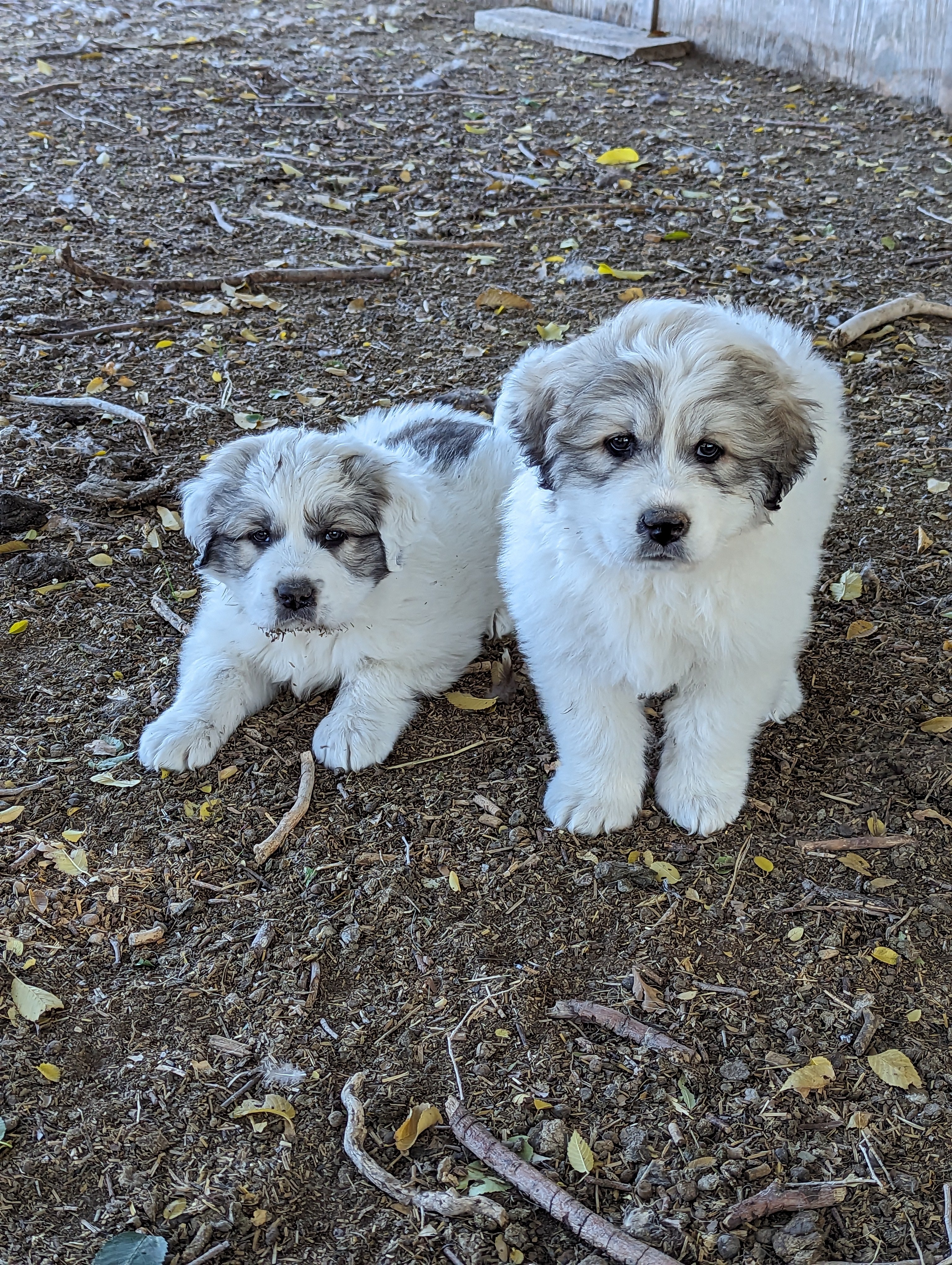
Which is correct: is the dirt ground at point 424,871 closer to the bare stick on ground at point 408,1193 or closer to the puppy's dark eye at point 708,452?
the bare stick on ground at point 408,1193

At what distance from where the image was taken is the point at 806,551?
3.42 metres

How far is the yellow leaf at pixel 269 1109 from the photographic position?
2781 mm

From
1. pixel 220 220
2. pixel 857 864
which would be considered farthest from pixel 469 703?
pixel 220 220

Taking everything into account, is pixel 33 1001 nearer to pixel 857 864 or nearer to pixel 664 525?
pixel 664 525

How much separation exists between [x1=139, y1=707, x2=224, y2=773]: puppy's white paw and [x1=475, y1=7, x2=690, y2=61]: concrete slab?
28.4 ft

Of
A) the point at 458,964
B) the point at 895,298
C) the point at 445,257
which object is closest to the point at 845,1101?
the point at 458,964

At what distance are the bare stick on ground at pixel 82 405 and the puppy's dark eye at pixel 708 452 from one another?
329 centimetres

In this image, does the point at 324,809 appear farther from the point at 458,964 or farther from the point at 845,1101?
the point at 845,1101

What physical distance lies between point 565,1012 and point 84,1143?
1193 millimetres

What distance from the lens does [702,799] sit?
3.56 meters

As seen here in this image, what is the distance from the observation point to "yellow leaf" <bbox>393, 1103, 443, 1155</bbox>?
271cm

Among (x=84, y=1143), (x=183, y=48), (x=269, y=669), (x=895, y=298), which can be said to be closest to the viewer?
(x=84, y=1143)

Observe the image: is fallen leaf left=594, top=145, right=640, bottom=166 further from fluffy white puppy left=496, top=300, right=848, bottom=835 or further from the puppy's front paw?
the puppy's front paw

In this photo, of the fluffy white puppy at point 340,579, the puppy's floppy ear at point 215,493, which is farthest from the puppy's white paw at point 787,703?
the puppy's floppy ear at point 215,493
